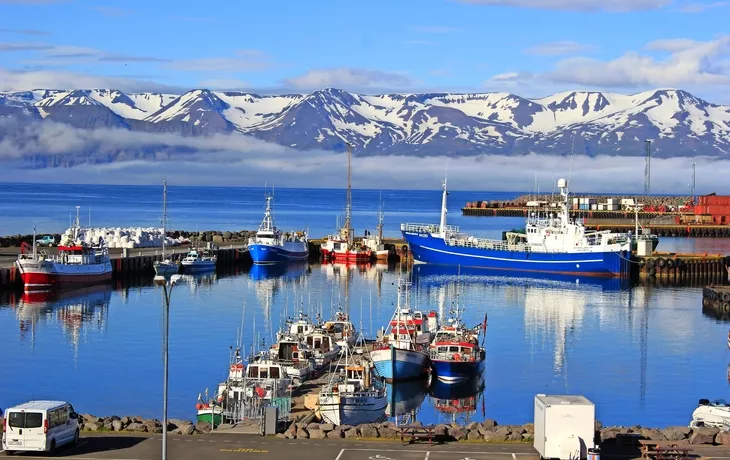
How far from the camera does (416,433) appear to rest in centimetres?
2914

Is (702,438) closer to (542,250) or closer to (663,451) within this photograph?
(663,451)

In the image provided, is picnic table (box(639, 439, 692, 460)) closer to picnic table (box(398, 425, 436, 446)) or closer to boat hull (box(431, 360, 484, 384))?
picnic table (box(398, 425, 436, 446))

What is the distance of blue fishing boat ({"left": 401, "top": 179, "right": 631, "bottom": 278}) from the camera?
321 feet

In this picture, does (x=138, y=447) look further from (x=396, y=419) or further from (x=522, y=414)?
(x=522, y=414)

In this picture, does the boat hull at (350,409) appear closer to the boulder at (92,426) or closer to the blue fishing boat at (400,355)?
the blue fishing boat at (400,355)

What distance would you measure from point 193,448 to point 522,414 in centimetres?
1629

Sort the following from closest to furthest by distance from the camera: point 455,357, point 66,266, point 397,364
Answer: point 397,364, point 455,357, point 66,266

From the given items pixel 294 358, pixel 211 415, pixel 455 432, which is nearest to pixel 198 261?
pixel 294 358

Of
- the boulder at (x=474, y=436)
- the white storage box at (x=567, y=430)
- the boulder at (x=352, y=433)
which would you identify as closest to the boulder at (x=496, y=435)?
Answer: the boulder at (x=474, y=436)

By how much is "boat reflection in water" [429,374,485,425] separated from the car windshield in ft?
55.1

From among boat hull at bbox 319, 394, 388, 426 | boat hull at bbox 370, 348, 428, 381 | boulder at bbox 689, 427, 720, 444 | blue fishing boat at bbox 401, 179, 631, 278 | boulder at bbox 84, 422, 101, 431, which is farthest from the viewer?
blue fishing boat at bbox 401, 179, 631, 278

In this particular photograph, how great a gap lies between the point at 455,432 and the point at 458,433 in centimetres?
9

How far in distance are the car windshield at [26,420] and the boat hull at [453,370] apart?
22.0m

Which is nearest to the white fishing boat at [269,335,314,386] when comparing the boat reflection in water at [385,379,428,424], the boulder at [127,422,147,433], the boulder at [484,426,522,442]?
the boat reflection in water at [385,379,428,424]
